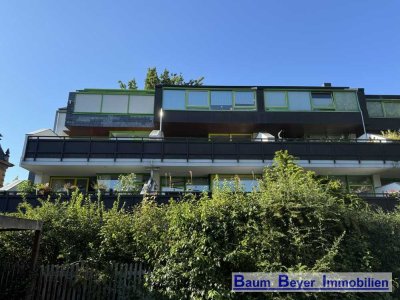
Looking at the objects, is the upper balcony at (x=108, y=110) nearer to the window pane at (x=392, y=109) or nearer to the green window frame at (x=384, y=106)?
the green window frame at (x=384, y=106)

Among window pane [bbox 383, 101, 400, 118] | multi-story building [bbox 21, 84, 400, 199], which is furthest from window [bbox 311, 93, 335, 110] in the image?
window pane [bbox 383, 101, 400, 118]

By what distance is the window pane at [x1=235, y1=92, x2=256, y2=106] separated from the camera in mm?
23911

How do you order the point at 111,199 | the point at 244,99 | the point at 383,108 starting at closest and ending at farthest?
the point at 111,199 < the point at 244,99 < the point at 383,108

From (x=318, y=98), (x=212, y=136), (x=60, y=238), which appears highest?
(x=318, y=98)

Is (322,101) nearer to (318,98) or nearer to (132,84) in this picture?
(318,98)

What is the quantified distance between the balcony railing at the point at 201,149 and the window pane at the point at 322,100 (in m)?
4.33

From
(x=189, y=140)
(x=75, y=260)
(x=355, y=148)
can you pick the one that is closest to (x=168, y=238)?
(x=75, y=260)

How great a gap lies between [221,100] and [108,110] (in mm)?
7652

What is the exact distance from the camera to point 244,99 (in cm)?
2405

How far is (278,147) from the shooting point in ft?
66.1

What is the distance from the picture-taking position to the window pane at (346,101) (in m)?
23.9

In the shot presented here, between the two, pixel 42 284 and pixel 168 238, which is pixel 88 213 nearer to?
pixel 42 284

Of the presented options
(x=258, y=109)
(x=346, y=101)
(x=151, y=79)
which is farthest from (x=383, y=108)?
(x=151, y=79)

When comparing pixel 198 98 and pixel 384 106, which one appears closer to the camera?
pixel 198 98
